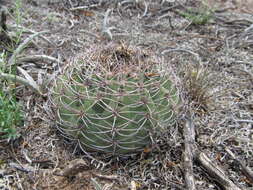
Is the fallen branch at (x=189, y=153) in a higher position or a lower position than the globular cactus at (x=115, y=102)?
lower

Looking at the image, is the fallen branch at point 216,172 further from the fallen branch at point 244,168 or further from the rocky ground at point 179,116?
the fallen branch at point 244,168

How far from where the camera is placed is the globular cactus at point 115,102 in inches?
62.2

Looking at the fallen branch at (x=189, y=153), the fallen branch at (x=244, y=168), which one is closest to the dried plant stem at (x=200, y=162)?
the fallen branch at (x=189, y=153)

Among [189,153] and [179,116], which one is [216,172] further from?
[179,116]

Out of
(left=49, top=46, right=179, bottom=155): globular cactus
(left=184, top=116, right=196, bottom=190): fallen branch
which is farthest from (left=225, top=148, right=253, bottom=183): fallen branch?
(left=49, top=46, right=179, bottom=155): globular cactus

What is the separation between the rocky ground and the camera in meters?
1.70

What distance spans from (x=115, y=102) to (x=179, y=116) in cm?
58

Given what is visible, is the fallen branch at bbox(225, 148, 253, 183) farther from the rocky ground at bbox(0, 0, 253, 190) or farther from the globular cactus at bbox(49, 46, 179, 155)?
the globular cactus at bbox(49, 46, 179, 155)

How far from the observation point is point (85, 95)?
63.1 inches

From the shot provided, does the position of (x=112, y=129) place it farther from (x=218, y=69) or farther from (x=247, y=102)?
A: (x=218, y=69)

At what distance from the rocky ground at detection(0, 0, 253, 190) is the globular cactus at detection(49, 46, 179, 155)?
0.48 feet

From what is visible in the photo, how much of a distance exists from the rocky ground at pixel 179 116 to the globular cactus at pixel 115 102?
15 centimetres

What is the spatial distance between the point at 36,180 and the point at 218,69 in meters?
1.93

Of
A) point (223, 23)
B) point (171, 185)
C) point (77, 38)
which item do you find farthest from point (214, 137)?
point (223, 23)
